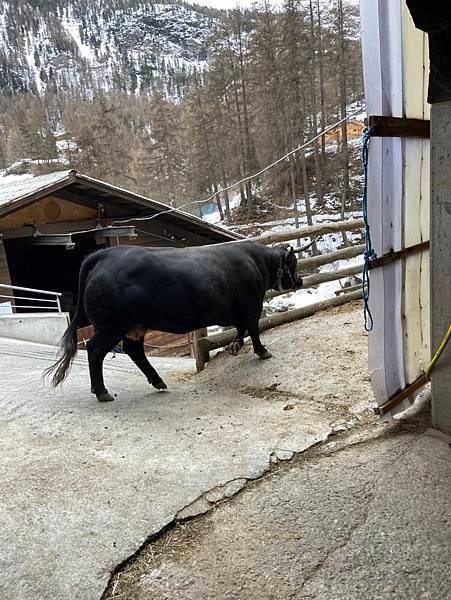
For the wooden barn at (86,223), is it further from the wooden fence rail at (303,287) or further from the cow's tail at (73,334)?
the cow's tail at (73,334)

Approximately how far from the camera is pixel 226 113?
1222 inches

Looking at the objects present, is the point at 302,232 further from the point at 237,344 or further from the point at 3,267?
the point at 3,267

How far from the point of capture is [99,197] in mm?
11789

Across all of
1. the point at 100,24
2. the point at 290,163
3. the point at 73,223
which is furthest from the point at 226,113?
the point at 100,24

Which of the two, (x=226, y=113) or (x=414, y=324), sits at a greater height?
(x=226, y=113)

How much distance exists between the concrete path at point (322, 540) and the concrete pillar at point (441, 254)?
241 mm

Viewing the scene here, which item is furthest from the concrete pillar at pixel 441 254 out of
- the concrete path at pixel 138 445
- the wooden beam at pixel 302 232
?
the wooden beam at pixel 302 232

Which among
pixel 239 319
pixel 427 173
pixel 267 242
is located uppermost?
pixel 427 173

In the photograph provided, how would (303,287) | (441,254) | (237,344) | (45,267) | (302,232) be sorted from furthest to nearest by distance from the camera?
1. (45,267)
2. (302,232)
3. (303,287)
4. (237,344)
5. (441,254)

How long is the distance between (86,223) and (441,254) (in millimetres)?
10240

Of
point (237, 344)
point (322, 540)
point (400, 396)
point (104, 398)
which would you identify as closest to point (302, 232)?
point (237, 344)

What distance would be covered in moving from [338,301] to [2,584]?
5724 millimetres

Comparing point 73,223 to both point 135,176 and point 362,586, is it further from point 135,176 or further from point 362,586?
point 135,176

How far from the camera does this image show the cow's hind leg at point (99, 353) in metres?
4.45
